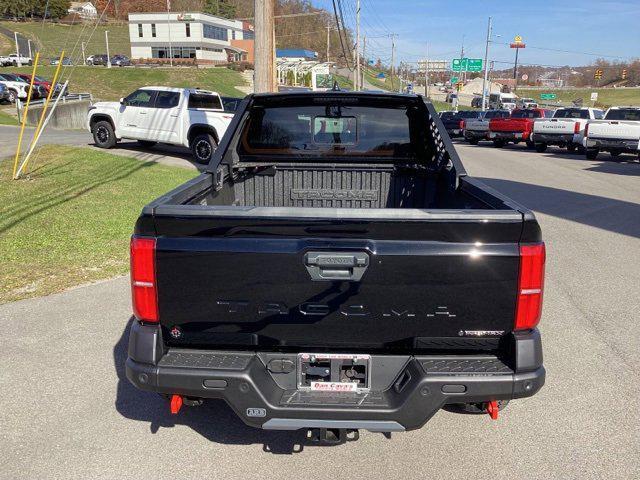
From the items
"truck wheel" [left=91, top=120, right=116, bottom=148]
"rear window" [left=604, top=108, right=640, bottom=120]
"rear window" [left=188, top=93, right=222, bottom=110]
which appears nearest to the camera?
"rear window" [left=188, top=93, right=222, bottom=110]

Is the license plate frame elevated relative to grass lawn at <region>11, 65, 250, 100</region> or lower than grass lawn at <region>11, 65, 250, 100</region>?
lower

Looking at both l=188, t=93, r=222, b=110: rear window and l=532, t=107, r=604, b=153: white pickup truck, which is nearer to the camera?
l=188, t=93, r=222, b=110: rear window

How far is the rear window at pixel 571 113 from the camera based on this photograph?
2512cm

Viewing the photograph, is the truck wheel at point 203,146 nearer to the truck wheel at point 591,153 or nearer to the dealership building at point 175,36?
the truck wheel at point 591,153

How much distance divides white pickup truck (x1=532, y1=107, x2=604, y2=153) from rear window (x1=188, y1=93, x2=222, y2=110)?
47.7 feet

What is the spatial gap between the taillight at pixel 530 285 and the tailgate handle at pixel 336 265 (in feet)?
2.40

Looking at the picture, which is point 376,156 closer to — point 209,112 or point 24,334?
point 24,334

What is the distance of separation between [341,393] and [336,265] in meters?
0.64

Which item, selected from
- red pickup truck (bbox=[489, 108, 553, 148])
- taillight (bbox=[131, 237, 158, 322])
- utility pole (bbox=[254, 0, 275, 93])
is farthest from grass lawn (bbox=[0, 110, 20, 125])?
taillight (bbox=[131, 237, 158, 322])

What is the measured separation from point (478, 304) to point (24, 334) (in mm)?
4019

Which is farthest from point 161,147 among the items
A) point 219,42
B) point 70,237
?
point 219,42

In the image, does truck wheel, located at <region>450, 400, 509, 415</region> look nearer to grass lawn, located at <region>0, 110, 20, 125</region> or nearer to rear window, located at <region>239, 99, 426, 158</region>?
rear window, located at <region>239, 99, 426, 158</region>

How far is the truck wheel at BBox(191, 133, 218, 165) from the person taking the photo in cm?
1661

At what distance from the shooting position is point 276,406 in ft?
8.96
